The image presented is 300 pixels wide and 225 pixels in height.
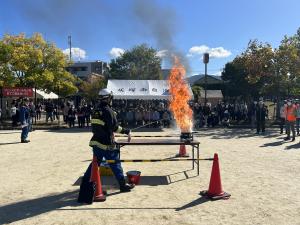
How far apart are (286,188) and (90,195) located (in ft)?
14.4

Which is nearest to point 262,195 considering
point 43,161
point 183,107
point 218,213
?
point 218,213

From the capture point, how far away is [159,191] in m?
8.23

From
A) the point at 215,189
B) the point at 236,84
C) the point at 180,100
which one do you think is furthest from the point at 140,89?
the point at 236,84

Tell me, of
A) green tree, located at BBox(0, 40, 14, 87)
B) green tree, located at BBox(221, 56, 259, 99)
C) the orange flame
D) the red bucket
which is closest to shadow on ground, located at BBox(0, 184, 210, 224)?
the red bucket

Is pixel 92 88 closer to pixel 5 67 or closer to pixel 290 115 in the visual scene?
pixel 5 67

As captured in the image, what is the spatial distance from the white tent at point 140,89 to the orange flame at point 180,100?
9825 mm

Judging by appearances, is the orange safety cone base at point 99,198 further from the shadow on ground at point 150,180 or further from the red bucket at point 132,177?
the red bucket at point 132,177

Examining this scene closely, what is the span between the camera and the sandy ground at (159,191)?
6.50 metres

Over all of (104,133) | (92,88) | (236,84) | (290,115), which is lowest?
(104,133)

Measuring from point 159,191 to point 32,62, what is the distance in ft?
82.0

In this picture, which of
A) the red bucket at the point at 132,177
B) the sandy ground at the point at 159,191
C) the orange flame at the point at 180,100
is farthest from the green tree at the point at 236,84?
the red bucket at the point at 132,177

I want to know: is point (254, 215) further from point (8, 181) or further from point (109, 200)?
point (8, 181)

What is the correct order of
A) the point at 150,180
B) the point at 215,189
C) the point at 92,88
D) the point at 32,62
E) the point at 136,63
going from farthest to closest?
the point at 136,63 → the point at 92,88 → the point at 32,62 → the point at 150,180 → the point at 215,189

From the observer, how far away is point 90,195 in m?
7.29
